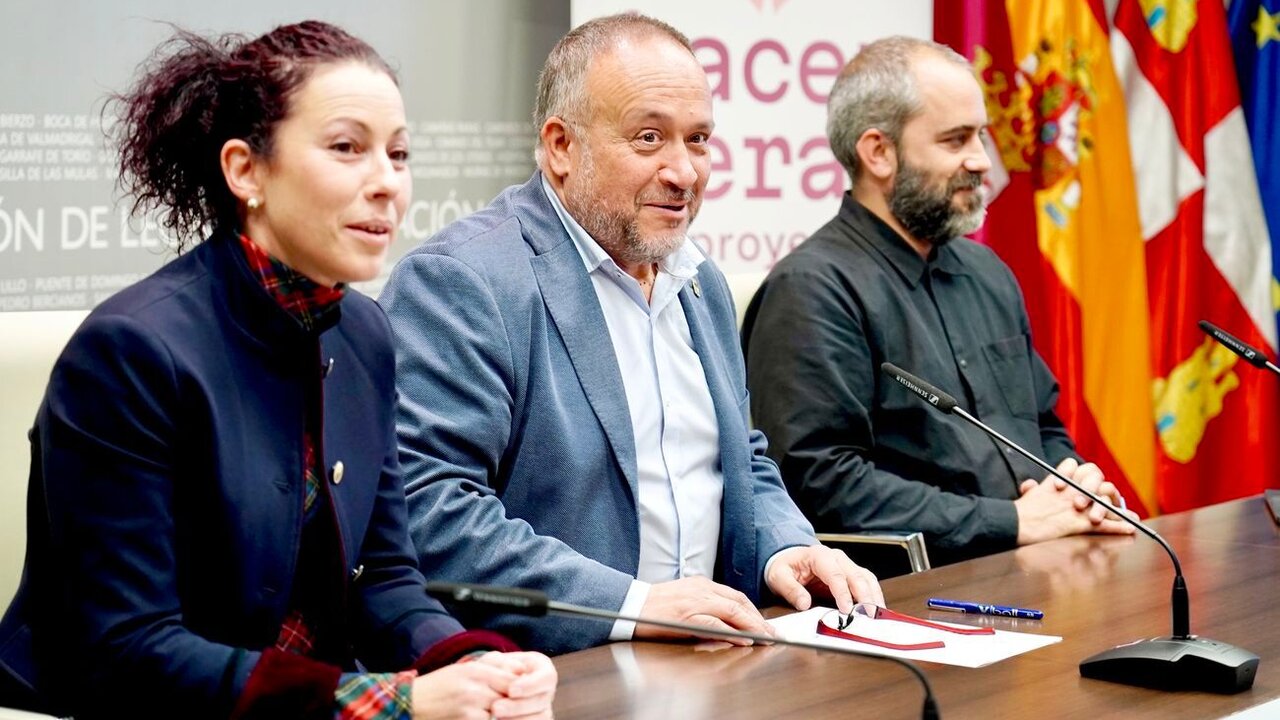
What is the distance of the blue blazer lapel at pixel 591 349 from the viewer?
7.66 ft

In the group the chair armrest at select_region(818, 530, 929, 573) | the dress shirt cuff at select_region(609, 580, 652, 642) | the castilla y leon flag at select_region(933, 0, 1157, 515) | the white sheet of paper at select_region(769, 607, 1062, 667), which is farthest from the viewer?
the castilla y leon flag at select_region(933, 0, 1157, 515)

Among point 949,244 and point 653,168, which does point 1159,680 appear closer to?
point 653,168

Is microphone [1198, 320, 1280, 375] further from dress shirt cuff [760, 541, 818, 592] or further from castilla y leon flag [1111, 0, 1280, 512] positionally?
castilla y leon flag [1111, 0, 1280, 512]

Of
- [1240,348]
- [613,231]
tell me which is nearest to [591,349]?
[613,231]

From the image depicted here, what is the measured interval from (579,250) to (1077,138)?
8.12ft

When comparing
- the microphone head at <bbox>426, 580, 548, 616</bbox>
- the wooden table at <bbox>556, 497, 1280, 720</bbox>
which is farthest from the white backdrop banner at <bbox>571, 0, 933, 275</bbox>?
the microphone head at <bbox>426, 580, 548, 616</bbox>

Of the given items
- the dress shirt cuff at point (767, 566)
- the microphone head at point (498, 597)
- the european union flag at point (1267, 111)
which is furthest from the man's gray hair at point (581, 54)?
Result: the european union flag at point (1267, 111)

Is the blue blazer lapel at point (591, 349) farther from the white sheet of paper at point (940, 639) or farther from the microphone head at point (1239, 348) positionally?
the microphone head at point (1239, 348)

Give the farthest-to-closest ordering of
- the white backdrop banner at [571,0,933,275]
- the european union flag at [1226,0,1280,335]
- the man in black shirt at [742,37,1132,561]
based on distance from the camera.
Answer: the european union flag at [1226,0,1280,335], the white backdrop banner at [571,0,933,275], the man in black shirt at [742,37,1132,561]

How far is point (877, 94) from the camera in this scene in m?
3.37

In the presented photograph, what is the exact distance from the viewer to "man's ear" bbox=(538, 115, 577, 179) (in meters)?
2.53

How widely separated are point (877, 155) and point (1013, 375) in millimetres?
532

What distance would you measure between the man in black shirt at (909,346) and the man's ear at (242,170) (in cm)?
150

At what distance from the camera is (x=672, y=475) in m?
2.44
